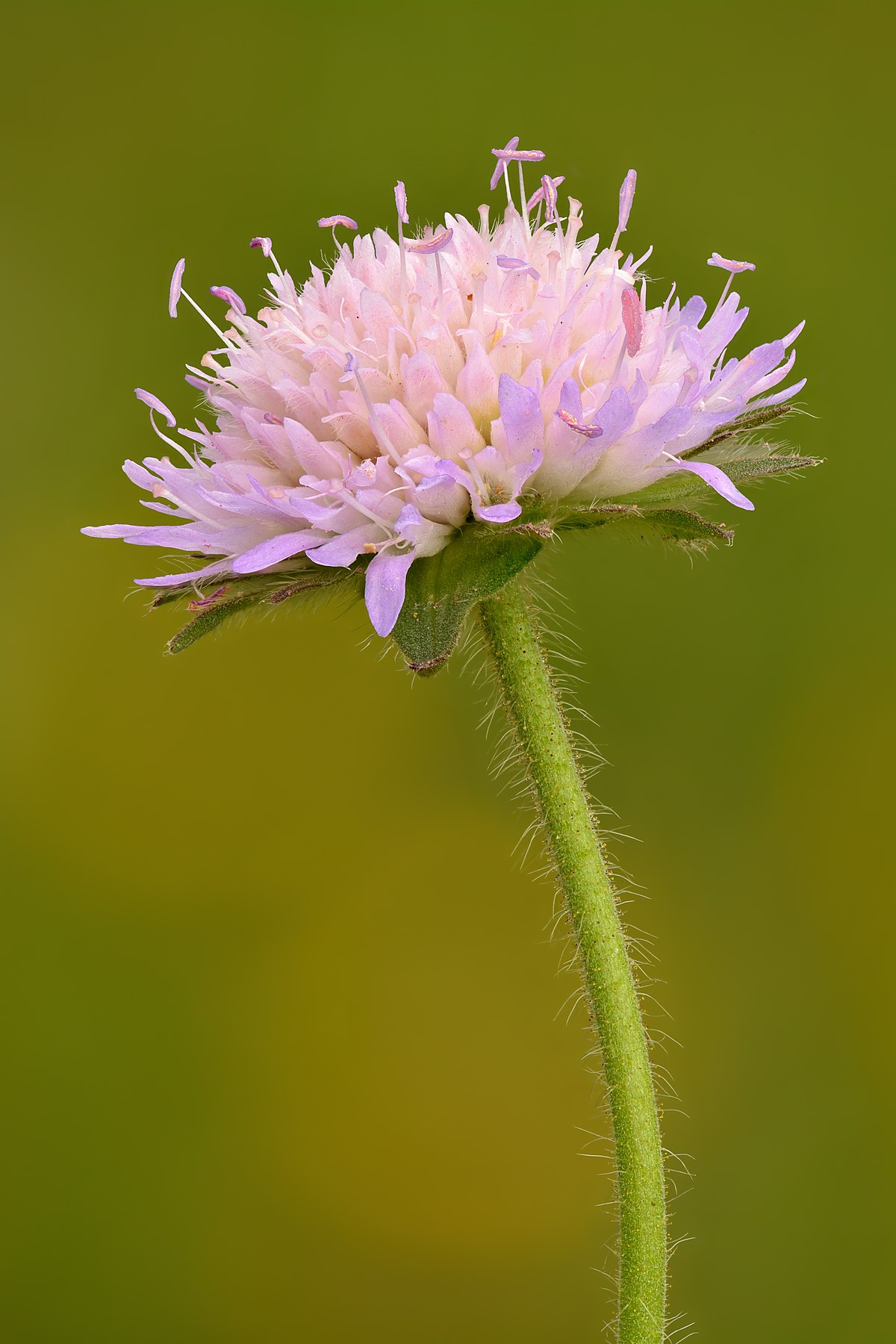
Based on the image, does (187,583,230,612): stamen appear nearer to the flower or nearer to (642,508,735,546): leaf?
the flower

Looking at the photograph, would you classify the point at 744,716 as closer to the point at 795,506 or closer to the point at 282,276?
the point at 795,506

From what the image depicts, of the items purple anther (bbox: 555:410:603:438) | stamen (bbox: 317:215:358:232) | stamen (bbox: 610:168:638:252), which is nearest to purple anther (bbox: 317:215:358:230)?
stamen (bbox: 317:215:358:232)

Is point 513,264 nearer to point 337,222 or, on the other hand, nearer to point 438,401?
point 438,401

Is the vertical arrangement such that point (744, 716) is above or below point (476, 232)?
above

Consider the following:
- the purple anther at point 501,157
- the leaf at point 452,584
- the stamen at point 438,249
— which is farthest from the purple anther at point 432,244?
the leaf at point 452,584

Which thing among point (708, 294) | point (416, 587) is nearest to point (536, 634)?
point (416, 587)

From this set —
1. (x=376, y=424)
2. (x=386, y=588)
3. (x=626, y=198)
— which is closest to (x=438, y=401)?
(x=376, y=424)
